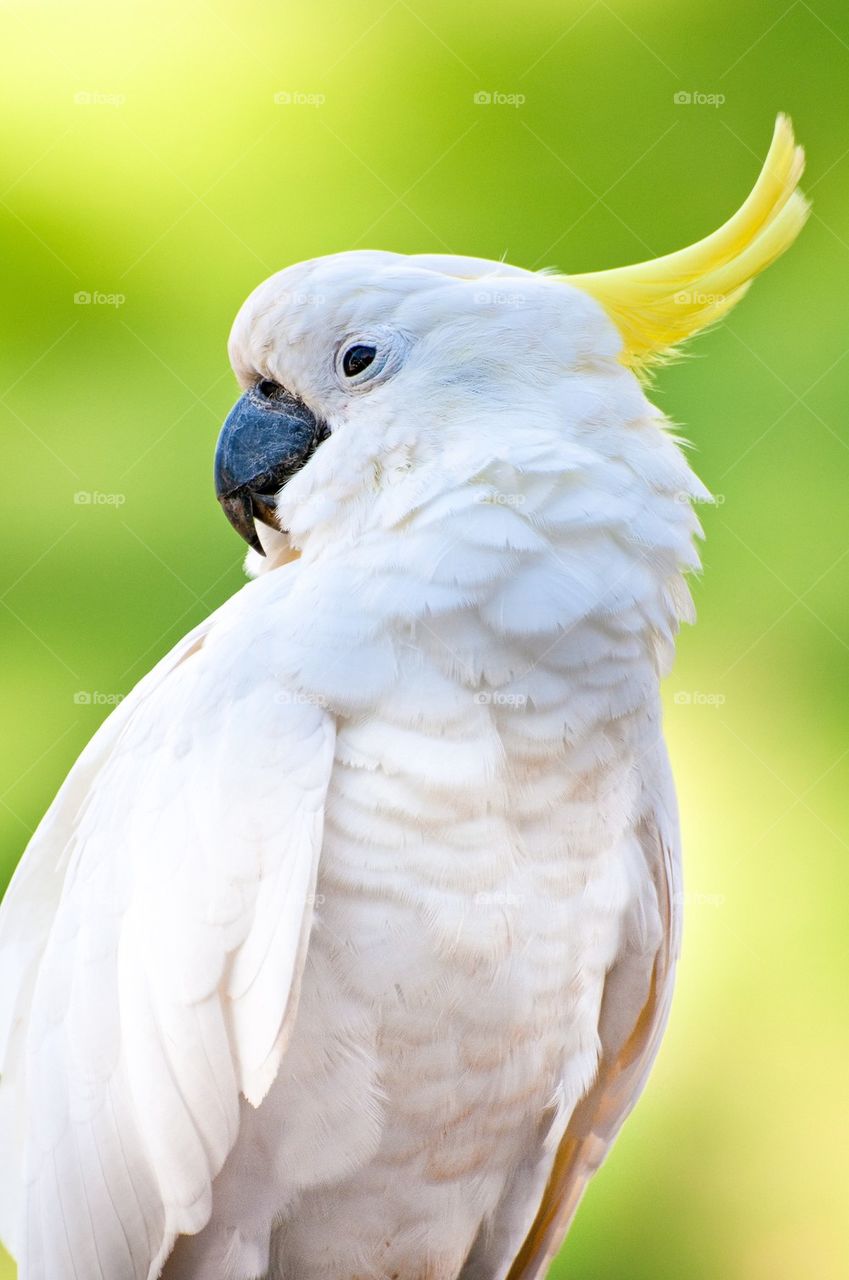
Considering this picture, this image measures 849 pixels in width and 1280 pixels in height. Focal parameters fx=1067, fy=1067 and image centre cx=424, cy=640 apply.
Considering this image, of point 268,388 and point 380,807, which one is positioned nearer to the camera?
point 380,807

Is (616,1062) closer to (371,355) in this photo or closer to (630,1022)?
(630,1022)

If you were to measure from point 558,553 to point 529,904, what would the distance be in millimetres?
356

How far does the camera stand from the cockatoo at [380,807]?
3.28 ft

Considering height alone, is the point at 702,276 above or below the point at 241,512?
above

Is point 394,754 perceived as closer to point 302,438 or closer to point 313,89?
point 302,438

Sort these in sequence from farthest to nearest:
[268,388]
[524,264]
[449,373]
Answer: [524,264] → [268,388] → [449,373]

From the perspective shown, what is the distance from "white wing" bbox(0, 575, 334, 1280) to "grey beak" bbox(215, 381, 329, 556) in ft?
0.50

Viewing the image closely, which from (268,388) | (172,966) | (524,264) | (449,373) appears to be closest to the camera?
(172,966)

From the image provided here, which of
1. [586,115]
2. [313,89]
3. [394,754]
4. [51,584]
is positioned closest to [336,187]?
[313,89]

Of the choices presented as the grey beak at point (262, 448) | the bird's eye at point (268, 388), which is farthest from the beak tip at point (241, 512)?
the bird's eye at point (268, 388)

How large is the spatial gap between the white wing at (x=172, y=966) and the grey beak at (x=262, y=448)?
15cm

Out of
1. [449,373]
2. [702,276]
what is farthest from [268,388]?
[702,276]

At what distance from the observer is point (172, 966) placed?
0.98m

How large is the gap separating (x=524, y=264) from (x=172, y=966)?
1483 millimetres
